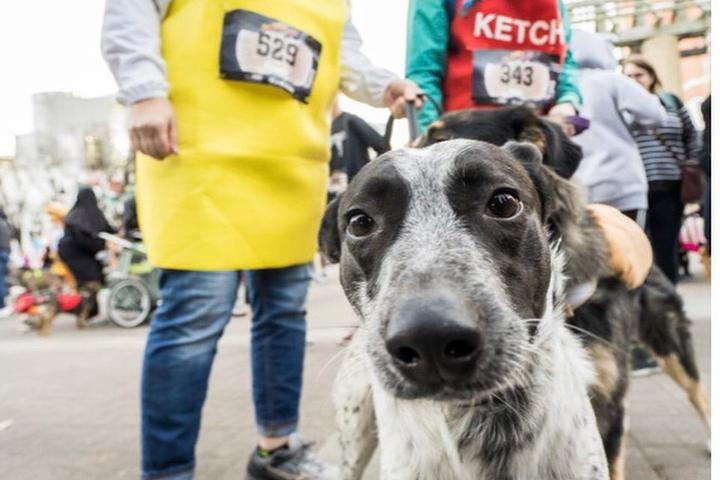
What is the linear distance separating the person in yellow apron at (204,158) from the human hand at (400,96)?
354 mm

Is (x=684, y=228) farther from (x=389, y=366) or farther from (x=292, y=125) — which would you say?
(x=389, y=366)

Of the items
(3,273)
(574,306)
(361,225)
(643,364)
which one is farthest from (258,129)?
(3,273)

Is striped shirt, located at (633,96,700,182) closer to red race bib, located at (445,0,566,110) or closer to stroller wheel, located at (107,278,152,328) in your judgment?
red race bib, located at (445,0,566,110)

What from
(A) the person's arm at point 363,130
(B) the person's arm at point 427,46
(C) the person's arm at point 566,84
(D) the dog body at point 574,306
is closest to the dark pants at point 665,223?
(C) the person's arm at point 566,84

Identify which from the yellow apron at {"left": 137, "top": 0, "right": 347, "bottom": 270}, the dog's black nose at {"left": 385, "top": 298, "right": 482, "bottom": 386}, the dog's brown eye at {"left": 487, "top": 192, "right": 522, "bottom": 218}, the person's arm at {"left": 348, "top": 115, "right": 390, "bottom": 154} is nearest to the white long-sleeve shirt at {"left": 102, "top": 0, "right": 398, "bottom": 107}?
the yellow apron at {"left": 137, "top": 0, "right": 347, "bottom": 270}

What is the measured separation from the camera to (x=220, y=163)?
2.33m

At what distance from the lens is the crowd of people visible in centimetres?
227

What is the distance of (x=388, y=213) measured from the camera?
1.75 meters

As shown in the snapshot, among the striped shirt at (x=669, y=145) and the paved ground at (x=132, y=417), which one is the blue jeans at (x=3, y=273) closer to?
the paved ground at (x=132, y=417)

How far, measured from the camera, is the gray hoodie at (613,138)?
12.3 ft

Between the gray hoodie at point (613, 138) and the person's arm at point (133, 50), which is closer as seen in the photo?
the person's arm at point (133, 50)

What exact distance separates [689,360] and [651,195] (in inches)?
91.5

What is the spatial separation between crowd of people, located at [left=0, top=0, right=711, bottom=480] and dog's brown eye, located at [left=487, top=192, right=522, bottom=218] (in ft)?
3.40

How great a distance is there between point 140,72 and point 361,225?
96 cm
